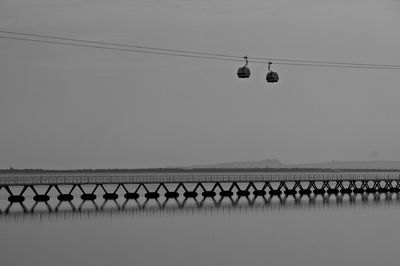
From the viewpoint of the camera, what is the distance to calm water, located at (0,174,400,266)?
59125mm

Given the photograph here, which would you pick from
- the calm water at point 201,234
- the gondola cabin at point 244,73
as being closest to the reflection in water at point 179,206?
the calm water at point 201,234

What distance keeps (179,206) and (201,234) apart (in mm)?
26034

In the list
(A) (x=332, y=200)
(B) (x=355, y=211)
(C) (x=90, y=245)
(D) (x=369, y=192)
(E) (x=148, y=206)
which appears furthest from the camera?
(D) (x=369, y=192)

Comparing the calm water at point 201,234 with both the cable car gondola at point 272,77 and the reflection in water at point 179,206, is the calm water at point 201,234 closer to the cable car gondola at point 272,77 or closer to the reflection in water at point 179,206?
the reflection in water at point 179,206

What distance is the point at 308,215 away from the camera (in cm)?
8831

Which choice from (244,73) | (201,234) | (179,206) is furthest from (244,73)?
(179,206)

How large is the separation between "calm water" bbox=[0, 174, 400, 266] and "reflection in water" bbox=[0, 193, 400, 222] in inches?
4.6

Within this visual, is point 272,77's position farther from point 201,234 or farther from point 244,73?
point 201,234

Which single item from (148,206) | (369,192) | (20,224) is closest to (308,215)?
(148,206)

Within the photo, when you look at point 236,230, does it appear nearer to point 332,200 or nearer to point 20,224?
point 20,224

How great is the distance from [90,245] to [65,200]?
39348 millimetres

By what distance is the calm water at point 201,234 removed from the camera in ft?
194

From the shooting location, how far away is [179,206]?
98562 mm

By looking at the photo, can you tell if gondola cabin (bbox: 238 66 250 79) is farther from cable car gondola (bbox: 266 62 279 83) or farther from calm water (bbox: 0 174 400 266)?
calm water (bbox: 0 174 400 266)
